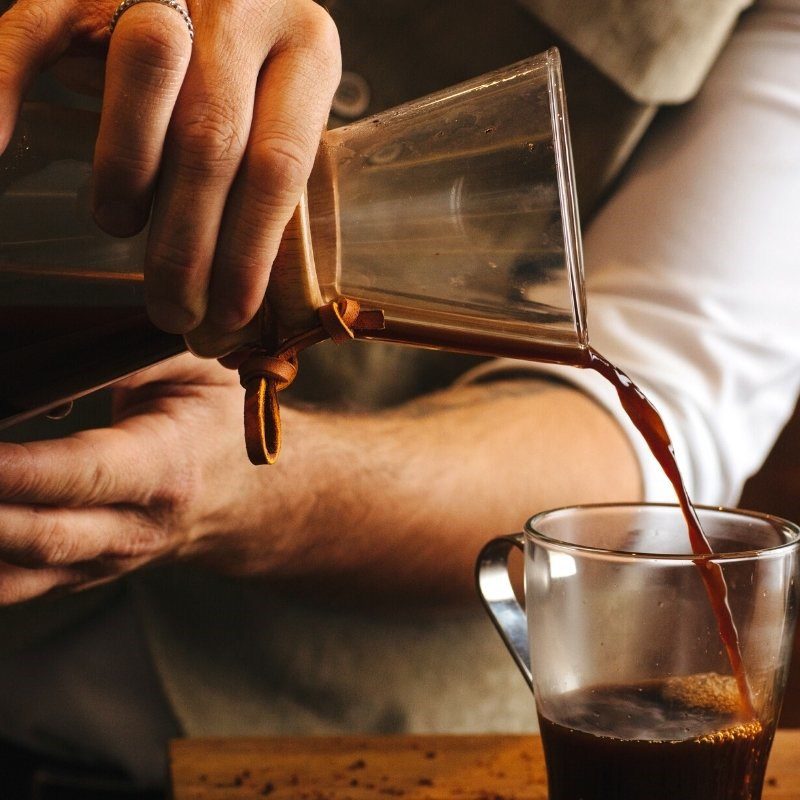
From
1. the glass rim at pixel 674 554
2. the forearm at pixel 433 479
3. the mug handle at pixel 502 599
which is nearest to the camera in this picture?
the glass rim at pixel 674 554

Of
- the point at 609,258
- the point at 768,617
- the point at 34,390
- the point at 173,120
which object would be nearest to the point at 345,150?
the point at 173,120

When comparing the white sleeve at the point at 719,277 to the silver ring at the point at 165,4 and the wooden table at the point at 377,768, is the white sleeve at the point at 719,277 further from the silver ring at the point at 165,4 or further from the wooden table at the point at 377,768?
the silver ring at the point at 165,4

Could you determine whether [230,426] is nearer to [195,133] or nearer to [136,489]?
[136,489]

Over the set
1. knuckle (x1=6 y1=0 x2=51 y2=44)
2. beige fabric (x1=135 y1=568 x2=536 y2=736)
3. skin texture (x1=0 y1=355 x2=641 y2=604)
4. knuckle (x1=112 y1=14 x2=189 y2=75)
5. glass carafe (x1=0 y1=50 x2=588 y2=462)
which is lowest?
beige fabric (x1=135 y1=568 x2=536 y2=736)

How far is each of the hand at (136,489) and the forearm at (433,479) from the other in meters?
0.11

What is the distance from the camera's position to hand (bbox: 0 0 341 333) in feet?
1.49

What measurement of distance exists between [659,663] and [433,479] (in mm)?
417

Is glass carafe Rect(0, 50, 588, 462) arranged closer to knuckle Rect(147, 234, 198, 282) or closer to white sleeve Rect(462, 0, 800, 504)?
knuckle Rect(147, 234, 198, 282)

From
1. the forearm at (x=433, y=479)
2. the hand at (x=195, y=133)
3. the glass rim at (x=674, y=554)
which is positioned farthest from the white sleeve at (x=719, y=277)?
the hand at (x=195, y=133)

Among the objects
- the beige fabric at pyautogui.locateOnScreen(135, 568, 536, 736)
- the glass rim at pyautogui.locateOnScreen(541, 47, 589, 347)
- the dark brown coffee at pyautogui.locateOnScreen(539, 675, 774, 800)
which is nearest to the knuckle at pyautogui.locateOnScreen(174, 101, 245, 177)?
the glass rim at pyautogui.locateOnScreen(541, 47, 589, 347)

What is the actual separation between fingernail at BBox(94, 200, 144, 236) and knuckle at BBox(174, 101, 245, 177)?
1.3 inches

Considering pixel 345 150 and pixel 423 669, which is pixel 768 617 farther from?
pixel 423 669

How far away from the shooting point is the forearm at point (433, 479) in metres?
0.95

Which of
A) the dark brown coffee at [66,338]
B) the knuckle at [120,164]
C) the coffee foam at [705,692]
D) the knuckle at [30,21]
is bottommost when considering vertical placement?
the coffee foam at [705,692]
